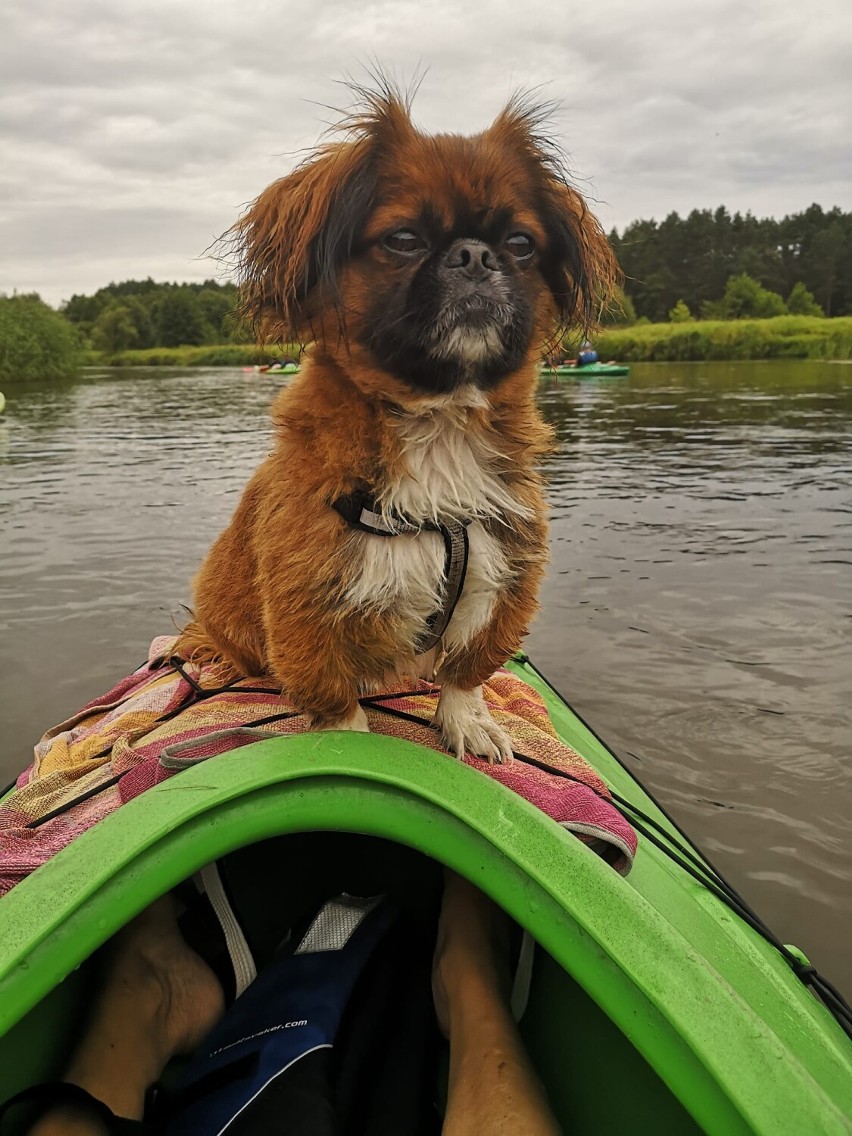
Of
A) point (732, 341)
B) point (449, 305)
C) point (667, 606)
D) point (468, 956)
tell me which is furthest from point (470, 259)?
point (732, 341)

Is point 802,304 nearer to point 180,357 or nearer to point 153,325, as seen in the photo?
point 180,357

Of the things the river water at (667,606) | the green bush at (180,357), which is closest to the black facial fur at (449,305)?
the river water at (667,606)

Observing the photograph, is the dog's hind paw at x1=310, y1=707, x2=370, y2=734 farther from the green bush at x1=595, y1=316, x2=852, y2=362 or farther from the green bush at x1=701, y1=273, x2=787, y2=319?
the green bush at x1=701, y1=273, x2=787, y2=319

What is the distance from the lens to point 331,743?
1.63 m

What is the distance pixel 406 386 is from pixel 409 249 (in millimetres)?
305

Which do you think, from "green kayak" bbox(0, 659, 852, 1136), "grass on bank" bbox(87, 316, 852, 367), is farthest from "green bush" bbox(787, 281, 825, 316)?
"green kayak" bbox(0, 659, 852, 1136)

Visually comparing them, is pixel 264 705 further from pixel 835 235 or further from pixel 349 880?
pixel 835 235

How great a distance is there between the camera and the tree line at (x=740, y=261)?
68.6 metres

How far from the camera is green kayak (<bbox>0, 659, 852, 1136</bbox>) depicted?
1.15m

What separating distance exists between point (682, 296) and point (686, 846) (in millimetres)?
77503

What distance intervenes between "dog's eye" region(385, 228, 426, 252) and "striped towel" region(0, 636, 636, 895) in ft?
3.85

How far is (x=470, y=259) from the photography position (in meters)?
1.83

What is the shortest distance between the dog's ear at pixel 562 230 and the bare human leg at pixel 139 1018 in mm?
1865

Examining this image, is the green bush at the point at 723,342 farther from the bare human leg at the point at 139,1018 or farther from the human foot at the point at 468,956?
the bare human leg at the point at 139,1018
